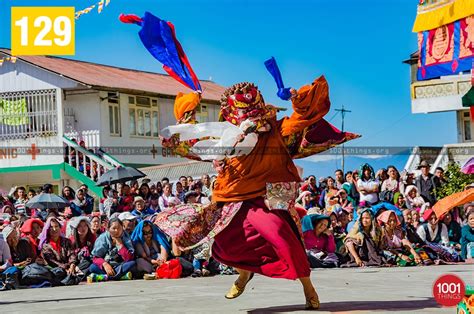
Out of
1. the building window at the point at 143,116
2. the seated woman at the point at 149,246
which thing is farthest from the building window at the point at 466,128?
the seated woman at the point at 149,246

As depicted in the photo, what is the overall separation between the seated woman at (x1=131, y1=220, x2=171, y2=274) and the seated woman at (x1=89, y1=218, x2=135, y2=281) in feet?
0.45

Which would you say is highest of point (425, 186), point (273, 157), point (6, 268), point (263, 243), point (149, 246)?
point (273, 157)

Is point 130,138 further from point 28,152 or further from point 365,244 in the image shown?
point 365,244

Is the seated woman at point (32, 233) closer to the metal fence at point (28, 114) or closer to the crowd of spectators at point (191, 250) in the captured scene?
the crowd of spectators at point (191, 250)

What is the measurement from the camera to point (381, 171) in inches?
639

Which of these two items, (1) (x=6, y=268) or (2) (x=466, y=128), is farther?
(2) (x=466, y=128)

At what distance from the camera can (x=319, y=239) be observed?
1371cm

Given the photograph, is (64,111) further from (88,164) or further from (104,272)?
(104,272)

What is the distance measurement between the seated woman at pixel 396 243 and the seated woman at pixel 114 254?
3.89m

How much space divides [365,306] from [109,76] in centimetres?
2306

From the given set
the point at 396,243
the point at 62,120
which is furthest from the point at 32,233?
the point at 62,120

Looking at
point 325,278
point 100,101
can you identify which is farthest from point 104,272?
point 100,101

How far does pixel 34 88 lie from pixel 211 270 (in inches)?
638

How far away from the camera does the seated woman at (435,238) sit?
46.5ft
